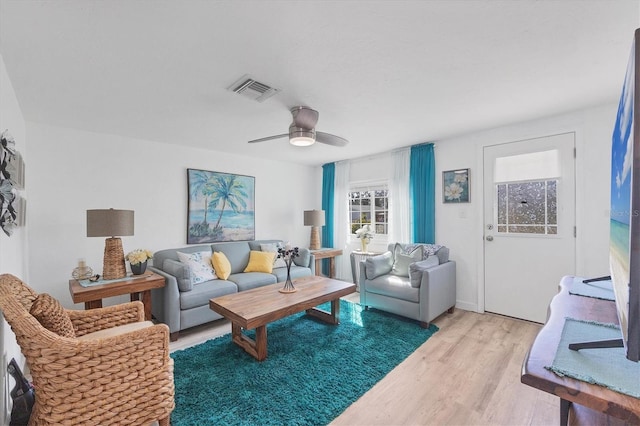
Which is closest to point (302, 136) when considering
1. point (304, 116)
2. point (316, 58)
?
point (304, 116)

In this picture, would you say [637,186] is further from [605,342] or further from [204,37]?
[204,37]

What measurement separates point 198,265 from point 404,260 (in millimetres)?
2552

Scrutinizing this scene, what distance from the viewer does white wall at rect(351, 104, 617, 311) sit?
8.93 ft

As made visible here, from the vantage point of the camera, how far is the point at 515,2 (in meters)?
1.36

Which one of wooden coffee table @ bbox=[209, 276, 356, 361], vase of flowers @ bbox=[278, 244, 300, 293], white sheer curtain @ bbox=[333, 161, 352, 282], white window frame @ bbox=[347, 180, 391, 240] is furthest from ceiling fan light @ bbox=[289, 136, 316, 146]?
white sheer curtain @ bbox=[333, 161, 352, 282]

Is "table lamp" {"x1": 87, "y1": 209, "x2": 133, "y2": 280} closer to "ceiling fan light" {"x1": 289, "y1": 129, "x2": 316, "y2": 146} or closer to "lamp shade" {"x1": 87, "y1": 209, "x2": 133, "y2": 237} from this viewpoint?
"lamp shade" {"x1": 87, "y1": 209, "x2": 133, "y2": 237}

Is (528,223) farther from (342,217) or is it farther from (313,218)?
(313,218)

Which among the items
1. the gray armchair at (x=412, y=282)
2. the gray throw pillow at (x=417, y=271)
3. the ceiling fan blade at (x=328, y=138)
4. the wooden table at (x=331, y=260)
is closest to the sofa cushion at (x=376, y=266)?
the gray armchair at (x=412, y=282)

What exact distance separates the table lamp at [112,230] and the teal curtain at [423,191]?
138 inches

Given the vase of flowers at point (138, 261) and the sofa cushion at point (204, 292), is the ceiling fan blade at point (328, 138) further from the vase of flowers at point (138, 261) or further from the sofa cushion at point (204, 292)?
the vase of flowers at point (138, 261)

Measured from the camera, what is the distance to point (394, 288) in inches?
129

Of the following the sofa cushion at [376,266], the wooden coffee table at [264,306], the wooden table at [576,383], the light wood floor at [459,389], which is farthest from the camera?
the sofa cushion at [376,266]

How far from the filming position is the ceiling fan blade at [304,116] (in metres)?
2.51

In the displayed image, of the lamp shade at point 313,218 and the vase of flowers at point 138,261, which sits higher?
the lamp shade at point 313,218
